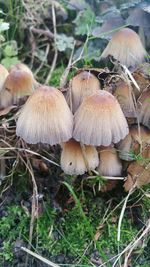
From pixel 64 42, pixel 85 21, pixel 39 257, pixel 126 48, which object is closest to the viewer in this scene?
pixel 39 257

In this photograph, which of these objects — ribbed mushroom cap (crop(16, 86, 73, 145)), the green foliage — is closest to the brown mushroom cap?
ribbed mushroom cap (crop(16, 86, 73, 145))

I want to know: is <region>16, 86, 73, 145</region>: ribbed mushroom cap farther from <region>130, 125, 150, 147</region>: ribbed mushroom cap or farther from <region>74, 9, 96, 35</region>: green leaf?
<region>74, 9, 96, 35</region>: green leaf

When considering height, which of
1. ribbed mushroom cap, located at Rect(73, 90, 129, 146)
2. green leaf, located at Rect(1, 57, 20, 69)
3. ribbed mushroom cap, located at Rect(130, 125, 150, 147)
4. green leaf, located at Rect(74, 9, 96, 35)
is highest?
green leaf, located at Rect(74, 9, 96, 35)

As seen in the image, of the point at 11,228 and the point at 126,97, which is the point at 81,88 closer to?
the point at 126,97

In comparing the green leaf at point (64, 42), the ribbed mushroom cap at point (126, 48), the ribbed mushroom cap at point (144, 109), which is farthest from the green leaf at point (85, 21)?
the ribbed mushroom cap at point (144, 109)

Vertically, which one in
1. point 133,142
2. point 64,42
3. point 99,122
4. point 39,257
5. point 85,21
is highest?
point 85,21

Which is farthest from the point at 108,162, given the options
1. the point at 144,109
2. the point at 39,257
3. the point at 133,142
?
the point at 39,257

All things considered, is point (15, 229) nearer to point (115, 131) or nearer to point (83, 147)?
point (83, 147)
